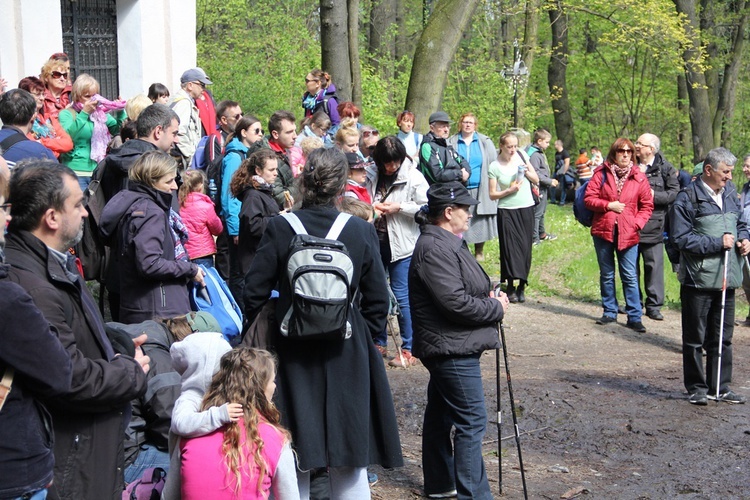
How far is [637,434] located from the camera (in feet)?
24.2

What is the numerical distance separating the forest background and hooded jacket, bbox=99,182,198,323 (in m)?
7.79

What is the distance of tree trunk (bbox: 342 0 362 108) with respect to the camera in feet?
49.6

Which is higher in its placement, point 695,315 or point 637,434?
point 695,315

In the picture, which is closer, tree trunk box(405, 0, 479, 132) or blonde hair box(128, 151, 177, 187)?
blonde hair box(128, 151, 177, 187)

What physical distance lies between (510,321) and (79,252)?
5.91 meters

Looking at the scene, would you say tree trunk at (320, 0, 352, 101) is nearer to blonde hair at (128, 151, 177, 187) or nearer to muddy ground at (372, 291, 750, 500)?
muddy ground at (372, 291, 750, 500)

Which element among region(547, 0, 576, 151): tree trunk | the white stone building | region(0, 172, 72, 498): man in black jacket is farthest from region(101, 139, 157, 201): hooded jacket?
region(547, 0, 576, 151): tree trunk

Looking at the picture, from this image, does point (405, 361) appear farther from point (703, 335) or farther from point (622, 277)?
point (622, 277)

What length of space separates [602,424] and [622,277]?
12.5 ft

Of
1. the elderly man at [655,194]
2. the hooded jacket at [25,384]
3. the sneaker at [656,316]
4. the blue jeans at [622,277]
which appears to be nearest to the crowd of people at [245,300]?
the hooded jacket at [25,384]

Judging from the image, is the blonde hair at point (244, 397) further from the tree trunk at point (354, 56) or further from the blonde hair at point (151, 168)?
the tree trunk at point (354, 56)

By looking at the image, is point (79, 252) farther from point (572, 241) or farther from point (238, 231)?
point (572, 241)

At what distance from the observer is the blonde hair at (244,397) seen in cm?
380

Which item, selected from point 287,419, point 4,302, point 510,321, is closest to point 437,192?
point 287,419
